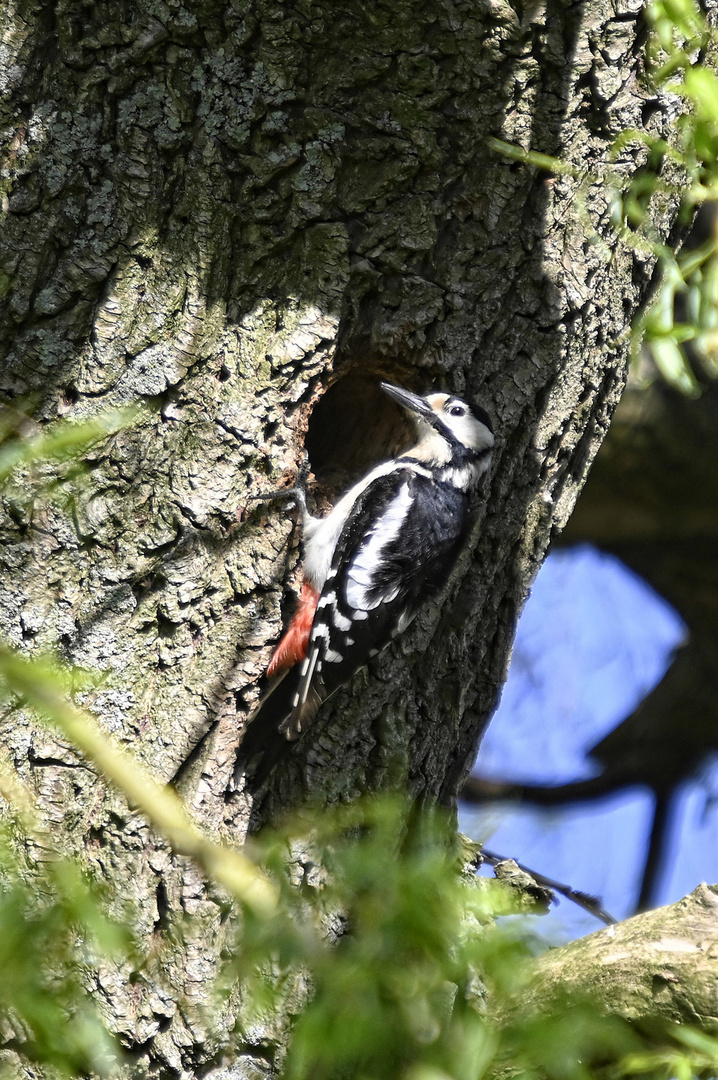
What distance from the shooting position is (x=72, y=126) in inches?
92.8

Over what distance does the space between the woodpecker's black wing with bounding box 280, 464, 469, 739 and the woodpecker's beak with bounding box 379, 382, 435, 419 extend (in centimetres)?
28

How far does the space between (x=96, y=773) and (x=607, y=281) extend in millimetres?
1787

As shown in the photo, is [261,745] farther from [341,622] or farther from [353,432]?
[353,432]

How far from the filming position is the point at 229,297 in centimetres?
251

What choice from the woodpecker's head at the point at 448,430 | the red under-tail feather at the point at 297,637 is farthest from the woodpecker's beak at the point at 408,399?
the red under-tail feather at the point at 297,637

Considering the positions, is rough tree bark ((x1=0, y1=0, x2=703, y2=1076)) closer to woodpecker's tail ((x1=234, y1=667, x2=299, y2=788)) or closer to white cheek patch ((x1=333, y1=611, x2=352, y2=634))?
woodpecker's tail ((x1=234, y1=667, x2=299, y2=788))

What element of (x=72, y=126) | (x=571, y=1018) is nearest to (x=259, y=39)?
(x=72, y=126)

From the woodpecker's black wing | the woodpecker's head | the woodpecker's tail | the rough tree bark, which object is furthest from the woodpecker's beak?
the woodpecker's tail

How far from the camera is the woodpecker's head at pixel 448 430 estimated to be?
288 centimetres

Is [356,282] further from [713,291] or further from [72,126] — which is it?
[713,291]

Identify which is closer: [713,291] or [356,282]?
[713,291]

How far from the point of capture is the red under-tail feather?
263 centimetres

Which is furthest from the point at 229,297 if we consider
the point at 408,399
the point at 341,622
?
the point at 341,622

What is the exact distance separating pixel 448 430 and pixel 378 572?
501 mm
